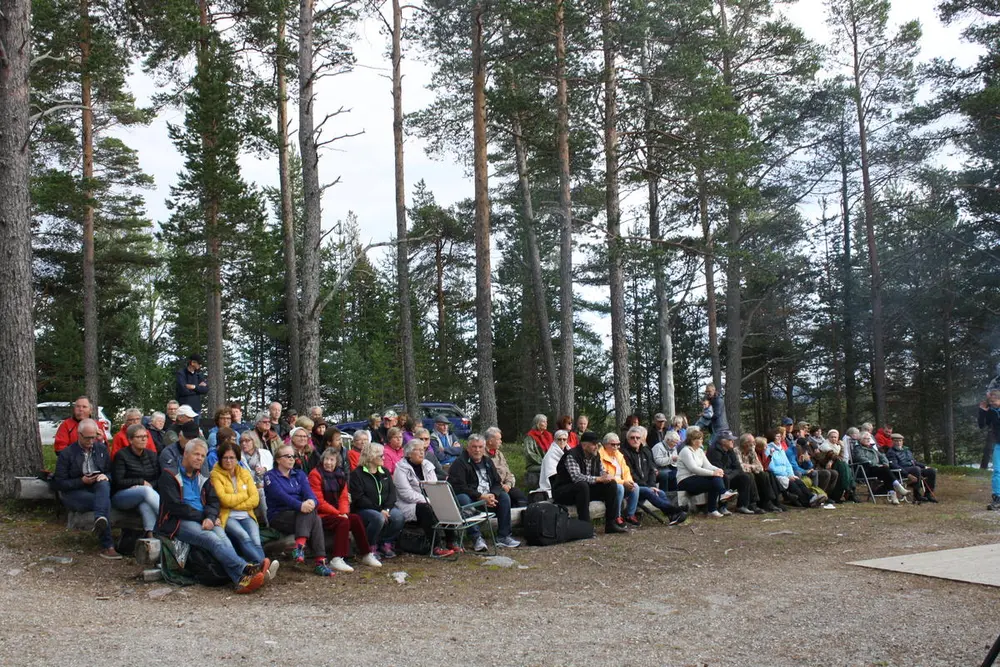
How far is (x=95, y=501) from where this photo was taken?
717 cm

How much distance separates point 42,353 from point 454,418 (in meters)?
12.7

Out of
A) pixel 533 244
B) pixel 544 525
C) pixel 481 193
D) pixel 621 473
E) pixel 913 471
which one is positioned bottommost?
pixel 913 471

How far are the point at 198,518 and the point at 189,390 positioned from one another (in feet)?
15.9

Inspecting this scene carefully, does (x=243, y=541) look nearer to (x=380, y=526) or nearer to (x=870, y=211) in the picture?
(x=380, y=526)

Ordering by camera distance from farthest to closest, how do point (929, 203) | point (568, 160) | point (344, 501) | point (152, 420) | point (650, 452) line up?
1. point (929, 203)
2. point (568, 160)
3. point (650, 452)
4. point (152, 420)
5. point (344, 501)

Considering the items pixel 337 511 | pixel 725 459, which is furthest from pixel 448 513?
pixel 725 459

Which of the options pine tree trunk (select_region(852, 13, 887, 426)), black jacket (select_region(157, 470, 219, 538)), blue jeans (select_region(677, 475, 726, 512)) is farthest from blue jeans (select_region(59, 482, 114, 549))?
pine tree trunk (select_region(852, 13, 887, 426))

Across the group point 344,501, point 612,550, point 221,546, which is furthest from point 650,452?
point 221,546

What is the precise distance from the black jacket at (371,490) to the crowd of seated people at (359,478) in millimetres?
13

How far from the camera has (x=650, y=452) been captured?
10523 millimetres

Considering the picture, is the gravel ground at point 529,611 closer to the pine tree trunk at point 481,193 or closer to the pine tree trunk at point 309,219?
the pine tree trunk at point 309,219

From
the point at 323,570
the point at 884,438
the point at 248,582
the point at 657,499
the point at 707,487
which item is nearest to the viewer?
the point at 248,582

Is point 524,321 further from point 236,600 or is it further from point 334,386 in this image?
point 236,600

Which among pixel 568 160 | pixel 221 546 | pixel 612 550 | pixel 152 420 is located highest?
pixel 568 160
